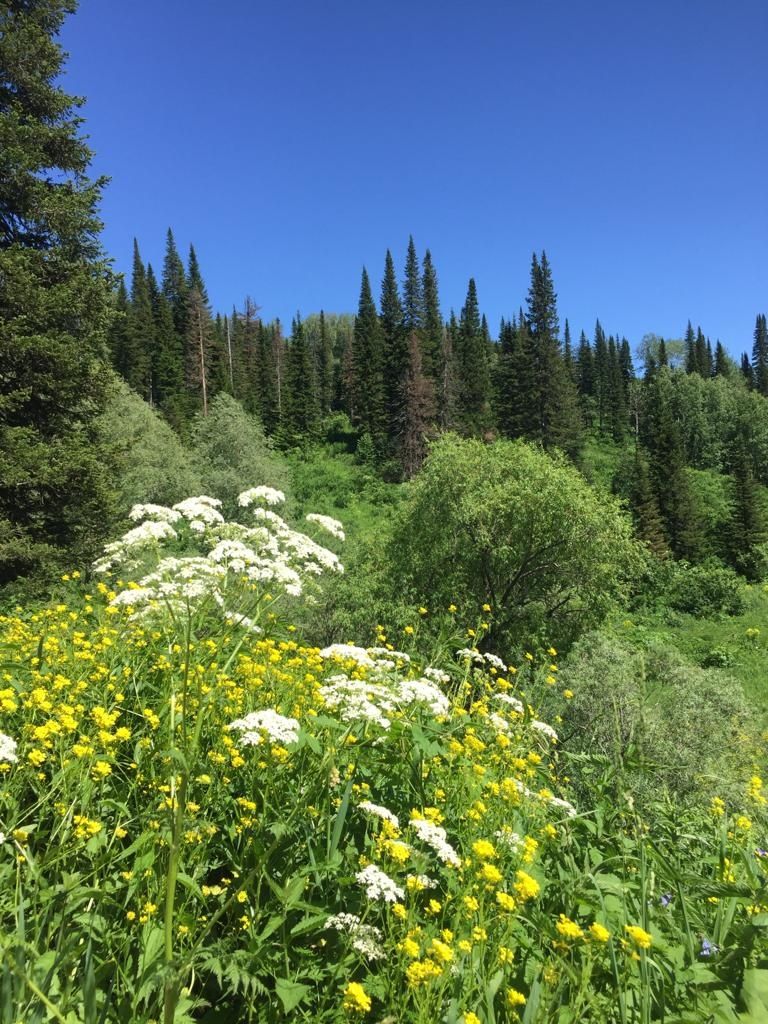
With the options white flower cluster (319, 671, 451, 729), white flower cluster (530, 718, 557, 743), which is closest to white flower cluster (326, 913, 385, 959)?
white flower cluster (319, 671, 451, 729)

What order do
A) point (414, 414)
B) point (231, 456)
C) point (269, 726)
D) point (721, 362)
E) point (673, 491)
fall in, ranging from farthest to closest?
point (721, 362)
point (414, 414)
point (673, 491)
point (231, 456)
point (269, 726)

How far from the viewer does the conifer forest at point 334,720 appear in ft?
6.20

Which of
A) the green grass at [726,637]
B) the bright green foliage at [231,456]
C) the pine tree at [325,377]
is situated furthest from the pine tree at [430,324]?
the green grass at [726,637]

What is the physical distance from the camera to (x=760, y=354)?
106 meters

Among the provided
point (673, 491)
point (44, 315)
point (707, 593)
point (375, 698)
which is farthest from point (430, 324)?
point (375, 698)

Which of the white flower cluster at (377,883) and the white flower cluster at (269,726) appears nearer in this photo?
the white flower cluster at (377,883)

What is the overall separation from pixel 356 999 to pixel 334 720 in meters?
1.15

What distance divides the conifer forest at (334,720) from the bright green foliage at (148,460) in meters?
0.21

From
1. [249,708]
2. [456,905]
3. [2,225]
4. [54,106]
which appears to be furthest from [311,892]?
[54,106]

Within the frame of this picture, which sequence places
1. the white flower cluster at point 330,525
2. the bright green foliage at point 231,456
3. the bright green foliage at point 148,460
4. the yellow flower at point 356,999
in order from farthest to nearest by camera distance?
the bright green foliage at point 231,456 < the bright green foliage at point 148,460 < the white flower cluster at point 330,525 < the yellow flower at point 356,999

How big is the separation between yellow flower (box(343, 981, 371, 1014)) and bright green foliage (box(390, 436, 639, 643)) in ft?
50.6

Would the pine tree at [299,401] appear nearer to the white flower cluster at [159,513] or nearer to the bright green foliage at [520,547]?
the bright green foliage at [520,547]

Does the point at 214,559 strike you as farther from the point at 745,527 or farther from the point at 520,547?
the point at 745,527

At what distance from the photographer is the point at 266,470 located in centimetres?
3434
